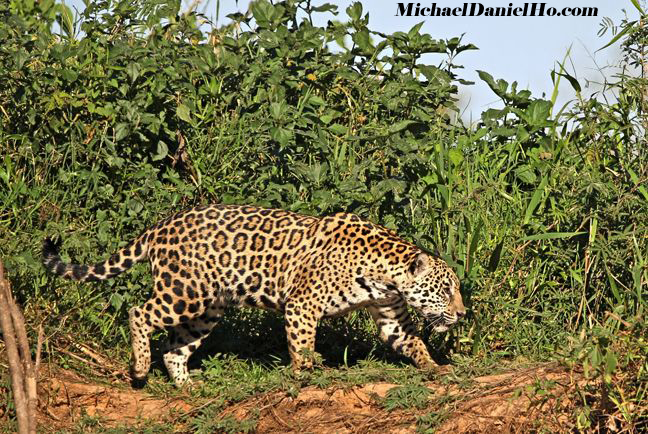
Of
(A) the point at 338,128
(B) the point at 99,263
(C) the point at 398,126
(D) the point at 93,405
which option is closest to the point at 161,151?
(B) the point at 99,263

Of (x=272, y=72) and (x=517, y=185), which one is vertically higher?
(x=272, y=72)

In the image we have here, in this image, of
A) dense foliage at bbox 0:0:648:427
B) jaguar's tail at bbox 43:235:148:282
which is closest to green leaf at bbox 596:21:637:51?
dense foliage at bbox 0:0:648:427

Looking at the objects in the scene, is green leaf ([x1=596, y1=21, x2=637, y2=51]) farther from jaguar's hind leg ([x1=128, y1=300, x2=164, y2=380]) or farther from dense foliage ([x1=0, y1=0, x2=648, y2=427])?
jaguar's hind leg ([x1=128, y1=300, x2=164, y2=380])

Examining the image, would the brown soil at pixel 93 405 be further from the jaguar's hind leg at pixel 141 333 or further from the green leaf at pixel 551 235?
the green leaf at pixel 551 235

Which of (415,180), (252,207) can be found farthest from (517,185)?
(252,207)

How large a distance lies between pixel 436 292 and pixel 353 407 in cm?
122

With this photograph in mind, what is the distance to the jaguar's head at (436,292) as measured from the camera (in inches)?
311

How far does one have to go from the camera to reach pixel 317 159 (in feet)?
Answer: 29.0

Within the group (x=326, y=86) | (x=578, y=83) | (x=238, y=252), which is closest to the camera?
(x=238, y=252)

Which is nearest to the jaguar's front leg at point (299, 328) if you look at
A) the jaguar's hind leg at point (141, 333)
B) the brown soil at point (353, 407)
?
the brown soil at point (353, 407)

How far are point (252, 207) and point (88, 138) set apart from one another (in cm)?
144

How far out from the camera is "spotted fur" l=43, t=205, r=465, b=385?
784 cm

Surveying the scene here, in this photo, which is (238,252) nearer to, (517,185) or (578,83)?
(517,185)

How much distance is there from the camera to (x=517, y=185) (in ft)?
28.9
